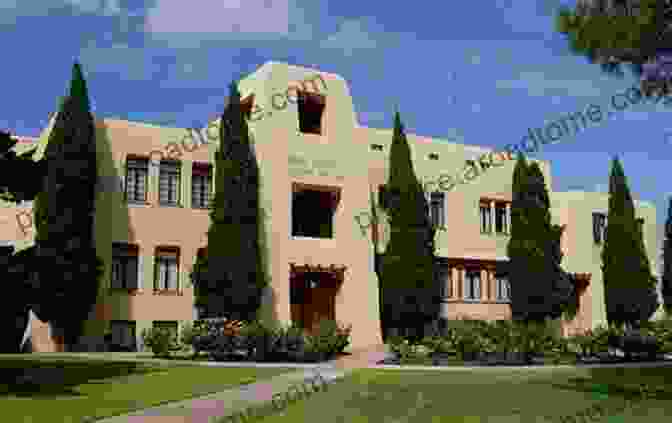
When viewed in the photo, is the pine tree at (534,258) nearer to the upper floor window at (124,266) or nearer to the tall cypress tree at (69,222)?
the upper floor window at (124,266)

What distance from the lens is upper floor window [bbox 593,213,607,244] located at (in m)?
40.3

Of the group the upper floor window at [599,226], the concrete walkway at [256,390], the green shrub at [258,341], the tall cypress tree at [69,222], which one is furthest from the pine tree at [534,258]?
the tall cypress tree at [69,222]

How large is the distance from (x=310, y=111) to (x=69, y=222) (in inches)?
430

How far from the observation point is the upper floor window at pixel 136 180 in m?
29.9

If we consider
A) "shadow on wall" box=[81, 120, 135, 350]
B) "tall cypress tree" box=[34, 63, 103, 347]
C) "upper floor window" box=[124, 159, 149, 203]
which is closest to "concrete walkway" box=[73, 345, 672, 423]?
"tall cypress tree" box=[34, 63, 103, 347]

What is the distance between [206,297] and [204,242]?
335 cm

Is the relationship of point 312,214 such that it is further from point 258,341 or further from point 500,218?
point 500,218

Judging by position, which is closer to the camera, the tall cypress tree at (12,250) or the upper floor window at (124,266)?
the tall cypress tree at (12,250)

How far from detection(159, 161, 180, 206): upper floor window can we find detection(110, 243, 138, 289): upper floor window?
2184 mm

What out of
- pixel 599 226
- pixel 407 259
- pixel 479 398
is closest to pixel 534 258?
pixel 407 259

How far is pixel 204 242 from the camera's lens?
3098cm

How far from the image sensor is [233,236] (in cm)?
2852

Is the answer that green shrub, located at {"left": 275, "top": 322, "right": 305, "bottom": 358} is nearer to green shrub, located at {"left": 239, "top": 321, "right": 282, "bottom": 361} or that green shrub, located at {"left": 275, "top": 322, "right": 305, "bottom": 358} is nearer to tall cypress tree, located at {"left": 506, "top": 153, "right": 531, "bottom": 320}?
green shrub, located at {"left": 239, "top": 321, "right": 282, "bottom": 361}

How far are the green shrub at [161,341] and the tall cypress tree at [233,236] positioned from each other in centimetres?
255
